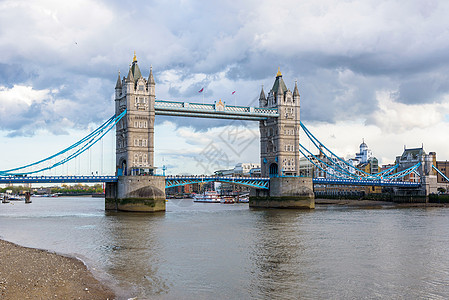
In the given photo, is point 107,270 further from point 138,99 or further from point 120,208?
point 138,99

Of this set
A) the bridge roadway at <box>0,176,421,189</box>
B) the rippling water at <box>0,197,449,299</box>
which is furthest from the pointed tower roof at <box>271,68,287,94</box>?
the rippling water at <box>0,197,449,299</box>

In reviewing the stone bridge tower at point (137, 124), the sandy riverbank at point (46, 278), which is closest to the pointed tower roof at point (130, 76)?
the stone bridge tower at point (137, 124)

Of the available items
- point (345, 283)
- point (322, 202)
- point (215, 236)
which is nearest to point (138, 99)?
point (215, 236)

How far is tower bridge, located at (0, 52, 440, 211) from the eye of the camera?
61281mm

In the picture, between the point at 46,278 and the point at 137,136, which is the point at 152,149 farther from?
the point at 46,278

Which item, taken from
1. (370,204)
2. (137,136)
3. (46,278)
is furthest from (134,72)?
(370,204)

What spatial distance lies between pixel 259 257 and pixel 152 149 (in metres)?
40.6

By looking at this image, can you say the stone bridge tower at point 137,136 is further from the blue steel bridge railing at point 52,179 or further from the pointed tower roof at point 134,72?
the blue steel bridge railing at point 52,179

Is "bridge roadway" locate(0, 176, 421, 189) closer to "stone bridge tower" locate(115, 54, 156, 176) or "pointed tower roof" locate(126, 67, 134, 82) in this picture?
"stone bridge tower" locate(115, 54, 156, 176)

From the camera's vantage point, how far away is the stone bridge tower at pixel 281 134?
7691 cm

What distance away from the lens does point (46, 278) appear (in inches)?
766

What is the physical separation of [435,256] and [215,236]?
16.0 meters

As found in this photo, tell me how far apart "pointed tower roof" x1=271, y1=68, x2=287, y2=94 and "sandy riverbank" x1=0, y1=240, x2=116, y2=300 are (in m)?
57.0

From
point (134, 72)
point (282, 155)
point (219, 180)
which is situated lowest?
point (219, 180)
